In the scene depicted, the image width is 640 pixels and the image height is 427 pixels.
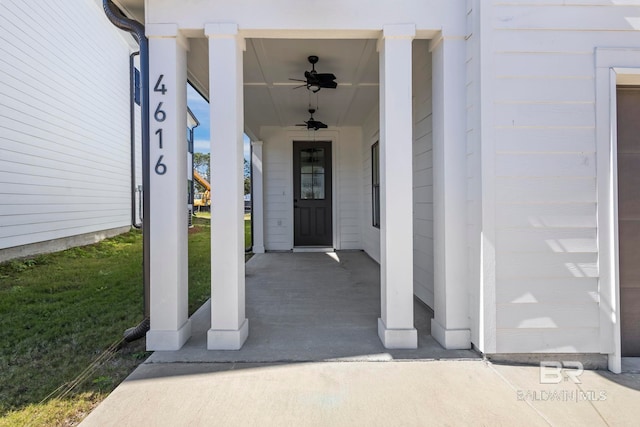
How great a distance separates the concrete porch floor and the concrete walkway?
0.01 m

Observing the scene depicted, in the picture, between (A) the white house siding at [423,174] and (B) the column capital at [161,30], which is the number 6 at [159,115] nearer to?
(B) the column capital at [161,30]

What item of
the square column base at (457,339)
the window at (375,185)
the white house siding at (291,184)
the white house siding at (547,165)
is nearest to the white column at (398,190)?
the square column base at (457,339)

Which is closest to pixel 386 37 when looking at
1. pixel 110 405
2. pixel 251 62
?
pixel 251 62

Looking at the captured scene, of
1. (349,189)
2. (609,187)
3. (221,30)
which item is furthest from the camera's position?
(349,189)

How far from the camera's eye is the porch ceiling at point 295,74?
3.14 m

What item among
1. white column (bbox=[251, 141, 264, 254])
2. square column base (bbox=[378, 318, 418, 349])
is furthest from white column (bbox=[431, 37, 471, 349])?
white column (bbox=[251, 141, 264, 254])

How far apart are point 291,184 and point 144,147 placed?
4.61 meters

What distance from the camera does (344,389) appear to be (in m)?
1.87

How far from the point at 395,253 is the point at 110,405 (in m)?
1.83

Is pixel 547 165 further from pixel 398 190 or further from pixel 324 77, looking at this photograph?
pixel 324 77

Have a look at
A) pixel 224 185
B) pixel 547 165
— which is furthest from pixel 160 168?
pixel 547 165

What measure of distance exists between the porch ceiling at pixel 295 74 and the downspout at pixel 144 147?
15 cm

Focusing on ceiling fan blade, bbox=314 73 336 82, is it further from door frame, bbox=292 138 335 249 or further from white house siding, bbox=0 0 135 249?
white house siding, bbox=0 0 135 249

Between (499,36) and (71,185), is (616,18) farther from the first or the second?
(71,185)
